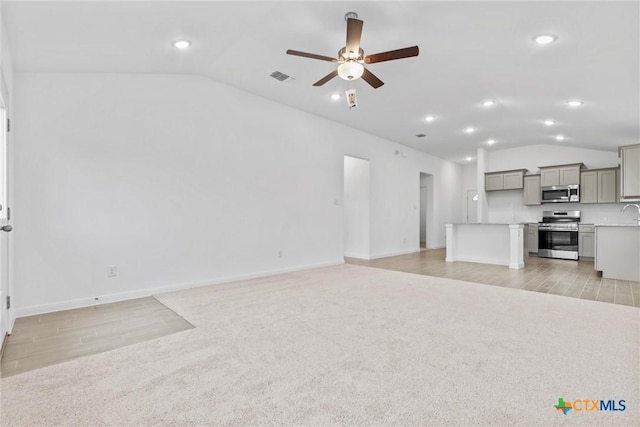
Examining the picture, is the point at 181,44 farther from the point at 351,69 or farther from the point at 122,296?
the point at 122,296

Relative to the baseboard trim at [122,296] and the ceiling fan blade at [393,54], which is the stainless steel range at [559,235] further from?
the ceiling fan blade at [393,54]

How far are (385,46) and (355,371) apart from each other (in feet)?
10.6

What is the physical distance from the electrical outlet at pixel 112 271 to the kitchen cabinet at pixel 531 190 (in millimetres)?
9069

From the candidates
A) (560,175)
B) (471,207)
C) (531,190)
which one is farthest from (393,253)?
(471,207)

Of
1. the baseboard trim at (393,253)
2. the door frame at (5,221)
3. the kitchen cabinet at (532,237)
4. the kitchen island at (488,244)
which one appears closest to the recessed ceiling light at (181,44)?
the door frame at (5,221)

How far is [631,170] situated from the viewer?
5.56 metres

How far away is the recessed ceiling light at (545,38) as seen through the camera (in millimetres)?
3129

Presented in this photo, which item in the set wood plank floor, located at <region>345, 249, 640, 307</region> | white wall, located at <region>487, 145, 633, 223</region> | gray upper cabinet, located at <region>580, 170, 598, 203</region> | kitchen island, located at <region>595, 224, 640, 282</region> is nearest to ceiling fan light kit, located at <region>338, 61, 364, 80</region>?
wood plank floor, located at <region>345, 249, 640, 307</region>

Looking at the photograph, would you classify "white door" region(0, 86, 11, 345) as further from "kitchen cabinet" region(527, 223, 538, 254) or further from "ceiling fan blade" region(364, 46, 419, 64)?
"kitchen cabinet" region(527, 223, 538, 254)

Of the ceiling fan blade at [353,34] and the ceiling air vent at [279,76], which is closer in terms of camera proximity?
the ceiling fan blade at [353,34]

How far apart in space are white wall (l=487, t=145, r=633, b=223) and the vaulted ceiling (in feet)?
9.11

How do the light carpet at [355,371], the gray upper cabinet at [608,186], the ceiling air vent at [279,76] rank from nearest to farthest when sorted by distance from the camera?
the light carpet at [355,371] → the ceiling air vent at [279,76] → the gray upper cabinet at [608,186]

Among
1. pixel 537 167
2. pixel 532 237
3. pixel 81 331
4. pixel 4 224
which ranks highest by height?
pixel 537 167

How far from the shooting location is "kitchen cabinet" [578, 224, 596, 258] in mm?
7273
